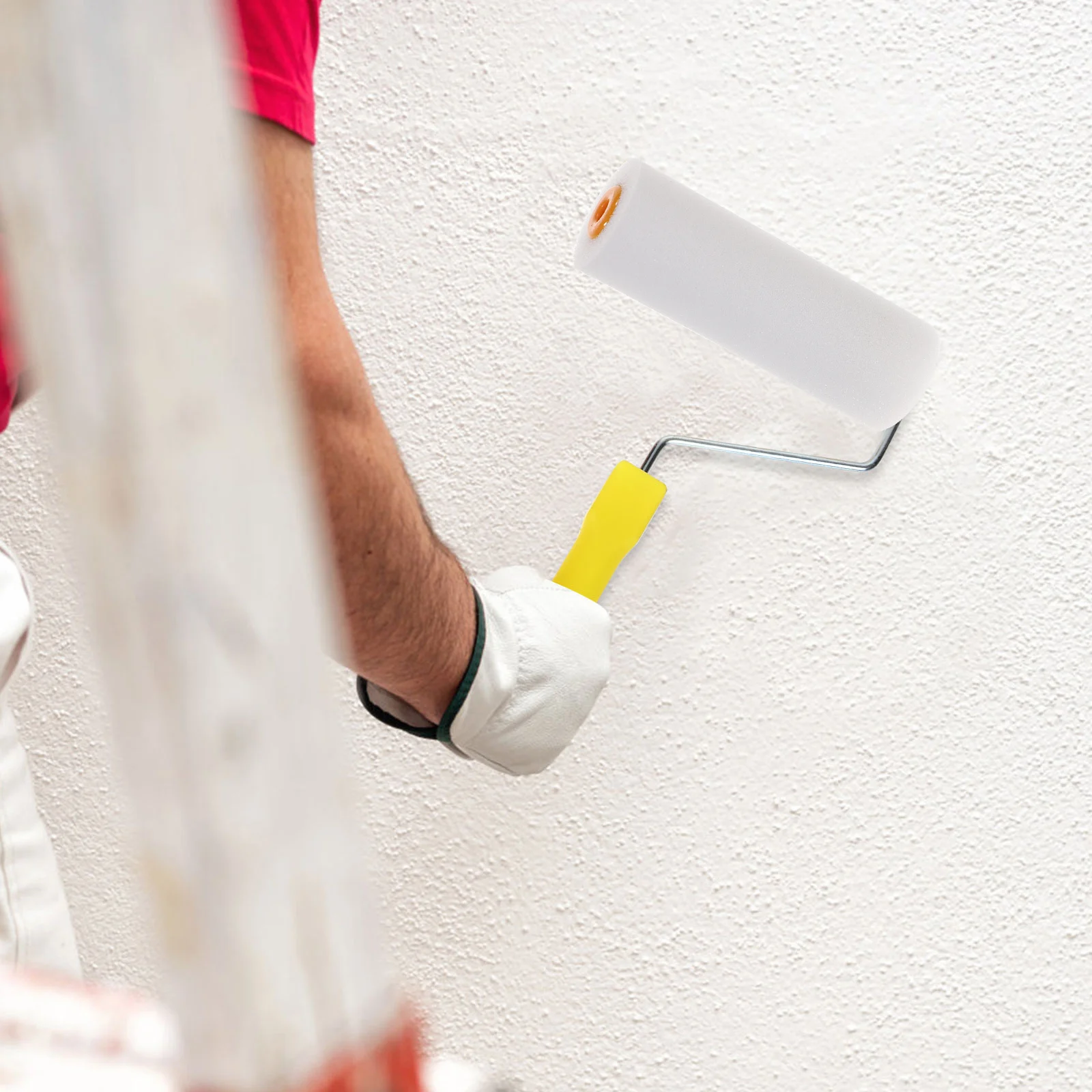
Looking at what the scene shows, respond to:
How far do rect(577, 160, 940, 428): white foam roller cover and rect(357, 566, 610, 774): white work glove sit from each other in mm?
220

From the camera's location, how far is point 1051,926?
2.60ft

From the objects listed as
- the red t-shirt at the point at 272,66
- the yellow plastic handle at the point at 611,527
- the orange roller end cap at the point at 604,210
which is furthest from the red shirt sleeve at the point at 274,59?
the yellow plastic handle at the point at 611,527

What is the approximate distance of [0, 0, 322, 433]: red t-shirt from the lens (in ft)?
1.60

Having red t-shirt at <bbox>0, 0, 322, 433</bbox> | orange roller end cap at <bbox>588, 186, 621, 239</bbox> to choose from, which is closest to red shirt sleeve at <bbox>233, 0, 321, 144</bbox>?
red t-shirt at <bbox>0, 0, 322, 433</bbox>

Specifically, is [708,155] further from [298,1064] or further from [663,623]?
[298,1064]

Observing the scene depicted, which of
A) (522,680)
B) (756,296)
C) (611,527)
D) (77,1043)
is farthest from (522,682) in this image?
(77,1043)

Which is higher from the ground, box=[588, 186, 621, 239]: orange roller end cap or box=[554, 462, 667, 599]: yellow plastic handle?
box=[588, 186, 621, 239]: orange roller end cap

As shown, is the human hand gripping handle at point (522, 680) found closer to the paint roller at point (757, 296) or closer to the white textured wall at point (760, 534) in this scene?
the white textured wall at point (760, 534)

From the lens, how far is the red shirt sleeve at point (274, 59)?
0.49m

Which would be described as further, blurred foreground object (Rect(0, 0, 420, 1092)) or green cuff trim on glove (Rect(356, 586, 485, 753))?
green cuff trim on glove (Rect(356, 586, 485, 753))

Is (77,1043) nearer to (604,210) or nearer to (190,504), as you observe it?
(190,504)

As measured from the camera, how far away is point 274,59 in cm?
49

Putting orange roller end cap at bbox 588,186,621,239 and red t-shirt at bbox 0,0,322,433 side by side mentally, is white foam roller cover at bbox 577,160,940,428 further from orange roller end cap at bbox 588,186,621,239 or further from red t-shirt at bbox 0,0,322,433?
red t-shirt at bbox 0,0,322,433

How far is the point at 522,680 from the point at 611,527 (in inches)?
5.9
